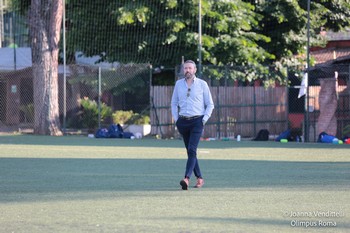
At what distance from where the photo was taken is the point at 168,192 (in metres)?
12.1

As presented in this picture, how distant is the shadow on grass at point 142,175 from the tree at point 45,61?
41.0 feet

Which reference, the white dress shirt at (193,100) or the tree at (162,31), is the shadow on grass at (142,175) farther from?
the tree at (162,31)

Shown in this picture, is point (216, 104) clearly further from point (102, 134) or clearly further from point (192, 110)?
point (192, 110)

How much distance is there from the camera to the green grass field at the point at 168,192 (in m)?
8.90

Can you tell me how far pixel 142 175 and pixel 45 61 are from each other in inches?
685

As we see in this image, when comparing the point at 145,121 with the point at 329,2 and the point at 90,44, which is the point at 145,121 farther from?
the point at 329,2

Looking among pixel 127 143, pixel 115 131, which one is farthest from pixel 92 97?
pixel 127 143

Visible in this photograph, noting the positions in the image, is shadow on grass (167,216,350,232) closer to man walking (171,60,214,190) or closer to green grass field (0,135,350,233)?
green grass field (0,135,350,233)

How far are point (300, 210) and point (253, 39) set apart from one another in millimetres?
26736

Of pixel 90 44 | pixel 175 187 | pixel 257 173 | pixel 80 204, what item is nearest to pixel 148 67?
pixel 90 44

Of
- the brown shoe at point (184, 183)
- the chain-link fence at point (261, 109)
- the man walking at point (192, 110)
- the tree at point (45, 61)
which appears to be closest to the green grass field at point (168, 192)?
the brown shoe at point (184, 183)

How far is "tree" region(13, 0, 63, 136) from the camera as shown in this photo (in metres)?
31.5

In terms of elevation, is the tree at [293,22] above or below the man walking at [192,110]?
above

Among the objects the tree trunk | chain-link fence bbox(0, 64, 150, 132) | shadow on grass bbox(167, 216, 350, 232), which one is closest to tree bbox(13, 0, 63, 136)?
the tree trunk
